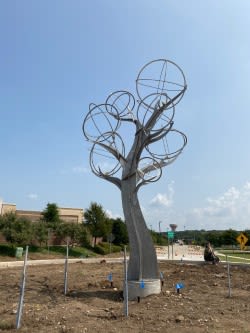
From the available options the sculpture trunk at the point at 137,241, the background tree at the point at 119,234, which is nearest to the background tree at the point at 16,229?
the background tree at the point at 119,234

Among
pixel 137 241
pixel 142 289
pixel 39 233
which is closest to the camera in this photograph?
pixel 142 289

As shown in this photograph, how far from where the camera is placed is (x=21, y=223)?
3409 cm

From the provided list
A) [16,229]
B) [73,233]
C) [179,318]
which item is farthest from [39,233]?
[179,318]

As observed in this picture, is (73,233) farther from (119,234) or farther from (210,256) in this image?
(210,256)

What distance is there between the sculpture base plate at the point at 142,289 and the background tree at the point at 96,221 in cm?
3440

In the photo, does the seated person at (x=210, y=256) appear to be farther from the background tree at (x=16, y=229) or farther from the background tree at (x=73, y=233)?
the background tree at (x=73, y=233)

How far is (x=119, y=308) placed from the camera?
32.0ft

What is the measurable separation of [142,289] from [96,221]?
3552 centimetres

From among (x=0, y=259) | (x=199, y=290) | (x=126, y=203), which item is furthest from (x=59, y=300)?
(x=0, y=259)

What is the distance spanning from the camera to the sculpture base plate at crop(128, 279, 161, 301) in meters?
11.5

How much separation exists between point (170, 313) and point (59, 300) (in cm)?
342

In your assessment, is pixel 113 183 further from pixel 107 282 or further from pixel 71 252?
pixel 71 252

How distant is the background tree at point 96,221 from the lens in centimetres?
4597

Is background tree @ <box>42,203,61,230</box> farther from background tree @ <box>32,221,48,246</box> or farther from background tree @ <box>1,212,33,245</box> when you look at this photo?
background tree @ <box>1,212,33,245</box>
